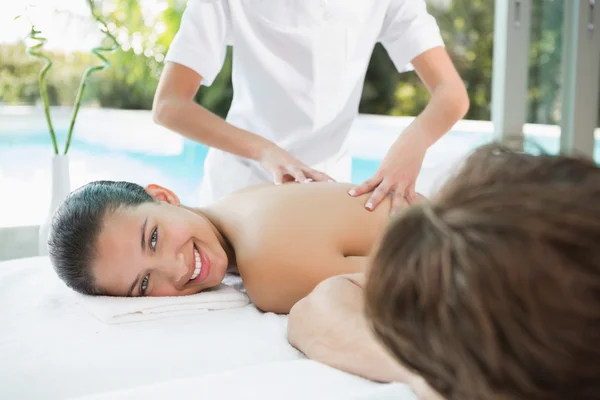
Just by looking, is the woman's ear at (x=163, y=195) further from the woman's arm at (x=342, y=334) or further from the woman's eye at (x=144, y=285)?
the woman's arm at (x=342, y=334)

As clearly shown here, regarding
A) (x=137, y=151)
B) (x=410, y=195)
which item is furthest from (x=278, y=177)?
(x=137, y=151)

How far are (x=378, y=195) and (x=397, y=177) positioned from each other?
104 mm

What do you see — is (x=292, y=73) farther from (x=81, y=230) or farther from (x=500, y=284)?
(x=500, y=284)

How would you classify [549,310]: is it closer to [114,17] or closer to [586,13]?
[586,13]

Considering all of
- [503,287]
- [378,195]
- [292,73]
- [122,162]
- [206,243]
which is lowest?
[122,162]

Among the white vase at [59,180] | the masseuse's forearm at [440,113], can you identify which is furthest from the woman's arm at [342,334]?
the white vase at [59,180]

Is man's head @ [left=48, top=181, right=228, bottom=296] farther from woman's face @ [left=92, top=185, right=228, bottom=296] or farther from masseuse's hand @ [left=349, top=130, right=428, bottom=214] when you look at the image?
masseuse's hand @ [left=349, top=130, right=428, bottom=214]

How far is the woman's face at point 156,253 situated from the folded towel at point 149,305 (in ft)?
0.13

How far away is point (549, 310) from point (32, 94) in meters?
4.53

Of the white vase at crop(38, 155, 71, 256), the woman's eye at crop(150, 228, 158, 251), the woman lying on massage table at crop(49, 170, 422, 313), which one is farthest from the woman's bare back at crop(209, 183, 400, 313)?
the white vase at crop(38, 155, 71, 256)

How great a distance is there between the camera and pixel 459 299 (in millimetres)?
640

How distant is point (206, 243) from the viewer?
170 centimetres

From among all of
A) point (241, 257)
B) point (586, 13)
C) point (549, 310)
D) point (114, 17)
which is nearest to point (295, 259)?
point (241, 257)

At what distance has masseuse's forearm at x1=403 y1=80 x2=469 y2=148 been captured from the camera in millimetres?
2016
